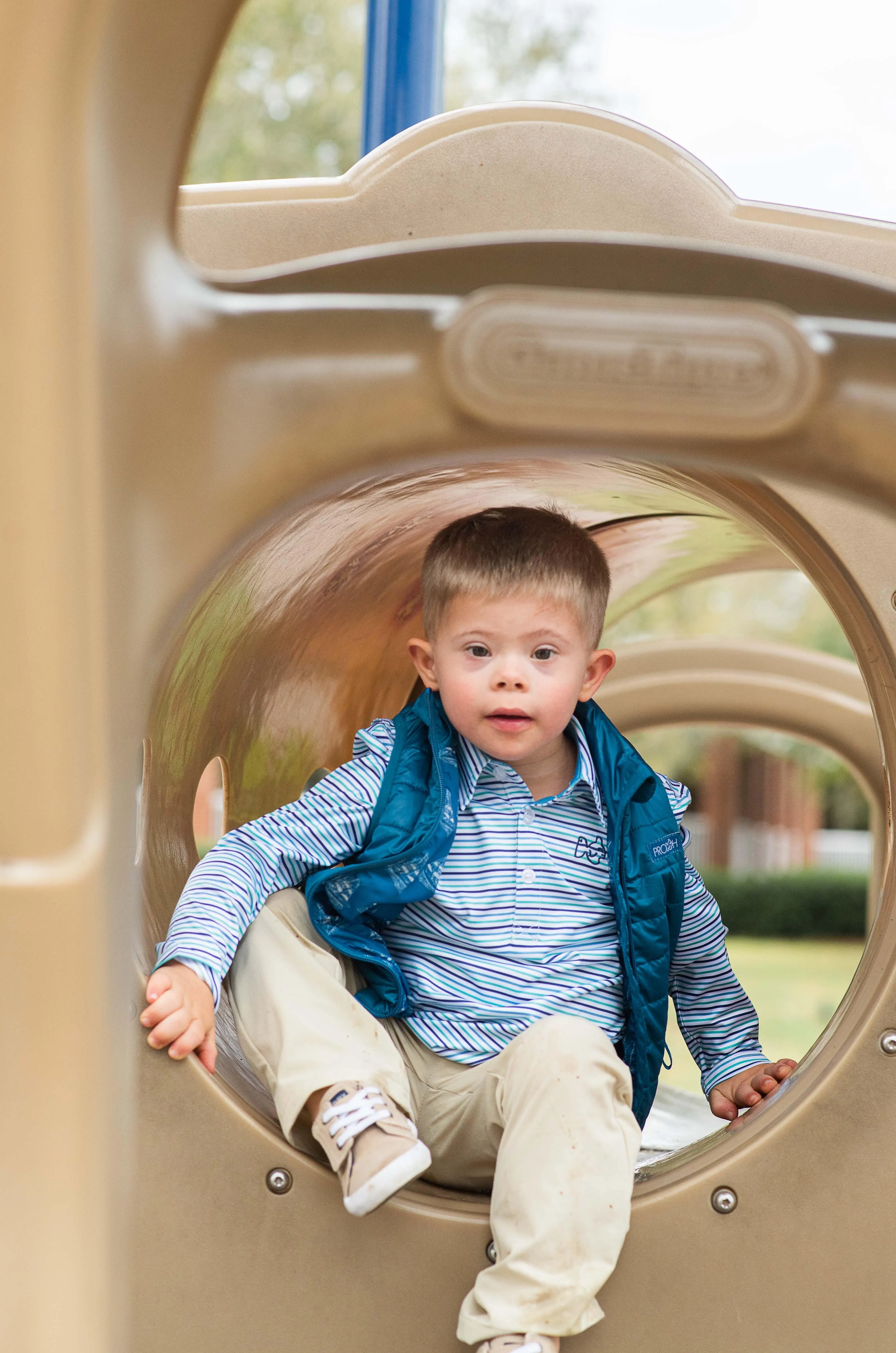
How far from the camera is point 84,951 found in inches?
18.8

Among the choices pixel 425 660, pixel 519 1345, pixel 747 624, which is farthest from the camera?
pixel 747 624

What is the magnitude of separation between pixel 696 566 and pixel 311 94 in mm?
8902

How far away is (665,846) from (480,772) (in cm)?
21

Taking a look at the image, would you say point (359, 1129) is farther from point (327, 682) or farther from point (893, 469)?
point (327, 682)

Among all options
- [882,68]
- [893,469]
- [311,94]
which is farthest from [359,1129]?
[882,68]

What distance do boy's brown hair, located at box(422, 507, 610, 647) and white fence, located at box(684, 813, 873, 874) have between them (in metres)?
12.6

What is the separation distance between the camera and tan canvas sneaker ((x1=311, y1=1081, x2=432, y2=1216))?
1.04 metres

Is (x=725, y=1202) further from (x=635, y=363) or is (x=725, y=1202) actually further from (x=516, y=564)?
(x=635, y=363)

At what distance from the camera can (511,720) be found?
1.42 m

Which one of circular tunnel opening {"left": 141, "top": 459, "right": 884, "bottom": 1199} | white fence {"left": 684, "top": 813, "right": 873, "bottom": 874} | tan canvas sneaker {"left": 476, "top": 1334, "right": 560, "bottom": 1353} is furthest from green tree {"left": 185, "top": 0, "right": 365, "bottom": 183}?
tan canvas sneaker {"left": 476, "top": 1334, "right": 560, "bottom": 1353}

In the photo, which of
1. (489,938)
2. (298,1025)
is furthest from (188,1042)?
(489,938)

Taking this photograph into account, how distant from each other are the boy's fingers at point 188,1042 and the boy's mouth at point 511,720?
47 cm

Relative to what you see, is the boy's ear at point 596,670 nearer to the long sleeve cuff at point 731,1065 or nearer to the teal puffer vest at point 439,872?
the teal puffer vest at point 439,872

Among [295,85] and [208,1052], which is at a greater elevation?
[295,85]
